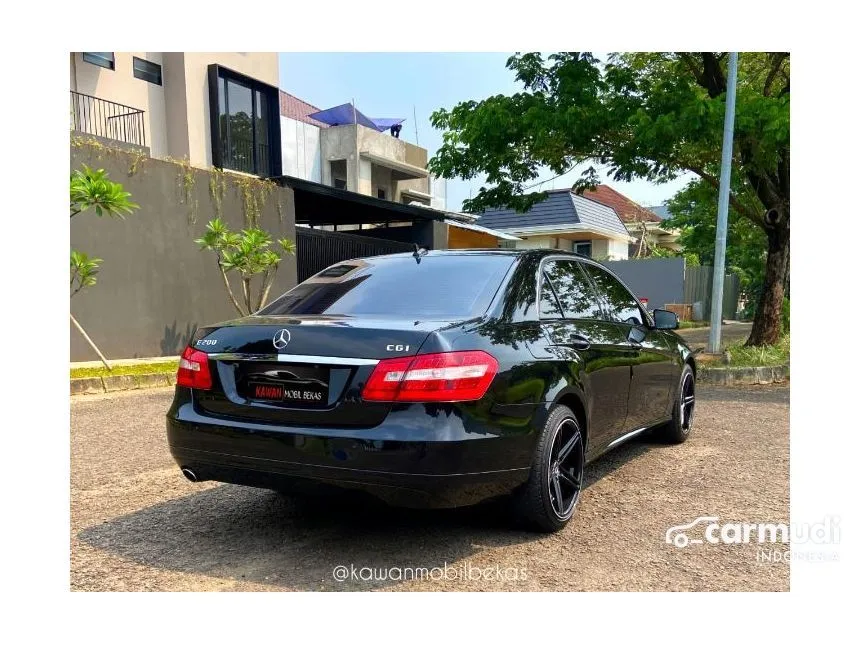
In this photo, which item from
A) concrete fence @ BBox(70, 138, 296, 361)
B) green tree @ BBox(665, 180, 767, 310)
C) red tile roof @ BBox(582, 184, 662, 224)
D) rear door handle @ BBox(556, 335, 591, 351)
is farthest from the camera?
red tile roof @ BBox(582, 184, 662, 224)

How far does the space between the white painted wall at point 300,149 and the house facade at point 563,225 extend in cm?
774

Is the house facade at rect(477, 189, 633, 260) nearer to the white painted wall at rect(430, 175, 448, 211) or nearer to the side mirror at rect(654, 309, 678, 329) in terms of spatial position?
the white painted wall at rect(430, 175, 448, 211)

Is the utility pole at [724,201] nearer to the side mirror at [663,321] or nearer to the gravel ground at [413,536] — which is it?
the side mirror at [663,321]

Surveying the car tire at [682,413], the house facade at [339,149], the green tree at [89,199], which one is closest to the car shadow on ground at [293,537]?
the car tire at [682,413]

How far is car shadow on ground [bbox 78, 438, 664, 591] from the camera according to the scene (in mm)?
3143

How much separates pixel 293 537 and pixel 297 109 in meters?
24.2

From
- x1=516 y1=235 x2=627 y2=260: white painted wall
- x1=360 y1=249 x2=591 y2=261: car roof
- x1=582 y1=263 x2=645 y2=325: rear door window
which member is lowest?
x1=582 y1=263 x2=645 y2=325: rear door window

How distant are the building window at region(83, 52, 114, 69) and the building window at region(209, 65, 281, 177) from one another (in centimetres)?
245

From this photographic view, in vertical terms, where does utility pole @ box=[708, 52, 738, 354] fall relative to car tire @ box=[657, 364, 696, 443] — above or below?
above

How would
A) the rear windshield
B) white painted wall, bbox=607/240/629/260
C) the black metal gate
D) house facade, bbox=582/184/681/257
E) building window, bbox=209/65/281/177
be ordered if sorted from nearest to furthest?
the rear windshield, the black metal gate, building window, bbox=209/65/281/177, white painted wall, bbox=607/240/629/260, house facade, bbox=582/184/681/257

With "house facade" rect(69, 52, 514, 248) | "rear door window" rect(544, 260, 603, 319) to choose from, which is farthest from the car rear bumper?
"house facade" rect(69, 52, 514, 248)

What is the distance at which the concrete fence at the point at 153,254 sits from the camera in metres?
10.3

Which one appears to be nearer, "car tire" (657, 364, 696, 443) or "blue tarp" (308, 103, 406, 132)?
"car tire" (657, 364, 696, 443)

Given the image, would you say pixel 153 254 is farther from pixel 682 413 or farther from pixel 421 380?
pixel 421 380
